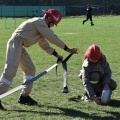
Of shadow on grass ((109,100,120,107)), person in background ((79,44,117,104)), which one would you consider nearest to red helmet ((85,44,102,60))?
person in background ((79,44,117,104))

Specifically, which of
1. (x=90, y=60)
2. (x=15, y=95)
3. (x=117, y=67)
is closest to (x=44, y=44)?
(x=90, y=60)

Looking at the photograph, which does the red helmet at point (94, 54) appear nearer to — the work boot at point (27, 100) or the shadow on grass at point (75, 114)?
the shadow on grass at point (75, 114)

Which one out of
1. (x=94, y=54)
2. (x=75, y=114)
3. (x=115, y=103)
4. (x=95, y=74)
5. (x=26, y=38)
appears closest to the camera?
(x=75, y=114)

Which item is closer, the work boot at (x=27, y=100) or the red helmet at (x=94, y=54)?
the red helmet at (x=94, y=54)

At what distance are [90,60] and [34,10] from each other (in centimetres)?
7750

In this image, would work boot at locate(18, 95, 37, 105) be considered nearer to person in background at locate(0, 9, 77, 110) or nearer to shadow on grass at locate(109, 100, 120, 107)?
person in background at locate(0, 9, 77, 110)

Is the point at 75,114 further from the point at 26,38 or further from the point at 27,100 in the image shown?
the point at 26,38

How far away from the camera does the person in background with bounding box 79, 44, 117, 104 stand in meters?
8.02

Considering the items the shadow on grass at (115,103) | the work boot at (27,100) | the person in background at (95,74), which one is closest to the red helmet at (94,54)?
the person in background at (95,74)

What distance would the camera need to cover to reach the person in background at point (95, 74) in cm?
802

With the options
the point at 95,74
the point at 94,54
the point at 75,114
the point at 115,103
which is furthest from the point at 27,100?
the point at 115,103

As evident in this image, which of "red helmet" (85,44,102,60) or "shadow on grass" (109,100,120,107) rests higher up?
"red helmet" (85,44,102,60)

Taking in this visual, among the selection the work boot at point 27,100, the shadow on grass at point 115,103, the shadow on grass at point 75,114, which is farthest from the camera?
the work boot at point 27,100

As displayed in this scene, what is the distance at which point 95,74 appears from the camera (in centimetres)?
824
